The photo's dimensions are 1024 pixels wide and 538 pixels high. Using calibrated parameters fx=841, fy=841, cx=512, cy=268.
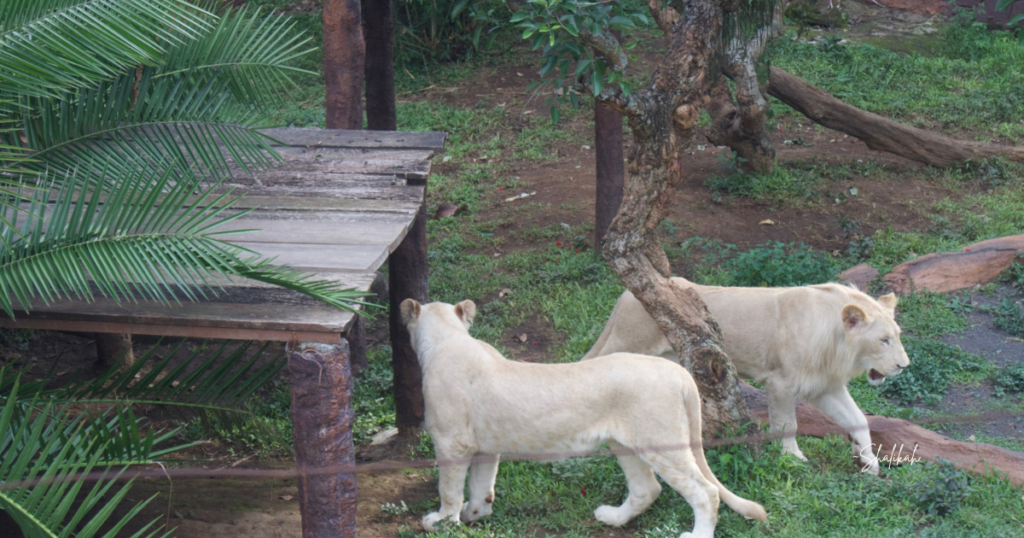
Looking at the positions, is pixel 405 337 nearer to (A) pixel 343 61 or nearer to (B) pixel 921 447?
(A) pixel 343 61

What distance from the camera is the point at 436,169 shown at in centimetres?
1126

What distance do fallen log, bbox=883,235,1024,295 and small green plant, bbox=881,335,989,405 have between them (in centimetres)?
100

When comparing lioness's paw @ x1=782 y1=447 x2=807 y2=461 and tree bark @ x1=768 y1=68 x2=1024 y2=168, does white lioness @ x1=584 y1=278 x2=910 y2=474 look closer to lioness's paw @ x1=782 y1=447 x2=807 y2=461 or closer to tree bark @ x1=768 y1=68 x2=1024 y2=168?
lioness's paw @ x1=782 y1=447 x2=807 y2=461

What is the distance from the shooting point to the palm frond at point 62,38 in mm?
3604

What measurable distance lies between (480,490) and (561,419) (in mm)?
748

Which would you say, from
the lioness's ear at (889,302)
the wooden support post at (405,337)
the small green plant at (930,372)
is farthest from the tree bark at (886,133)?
the wooden support post at (405,337)

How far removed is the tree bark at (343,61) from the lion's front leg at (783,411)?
4108 millimetres

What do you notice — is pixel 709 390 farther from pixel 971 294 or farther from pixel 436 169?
pixel 436 169

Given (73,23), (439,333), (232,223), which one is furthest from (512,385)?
(73,23)

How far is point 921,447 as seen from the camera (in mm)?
5055

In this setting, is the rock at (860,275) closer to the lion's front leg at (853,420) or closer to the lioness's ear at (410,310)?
the lion's front leg at (853,420)

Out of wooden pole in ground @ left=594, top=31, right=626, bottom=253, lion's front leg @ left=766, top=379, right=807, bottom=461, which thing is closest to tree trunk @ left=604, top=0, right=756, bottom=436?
lion's front leg @ left=766, top=379, right=807, bottom=461

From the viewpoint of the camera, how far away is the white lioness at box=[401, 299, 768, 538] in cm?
423

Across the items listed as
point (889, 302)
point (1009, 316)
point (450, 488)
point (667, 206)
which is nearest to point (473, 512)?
point (450, 488)
